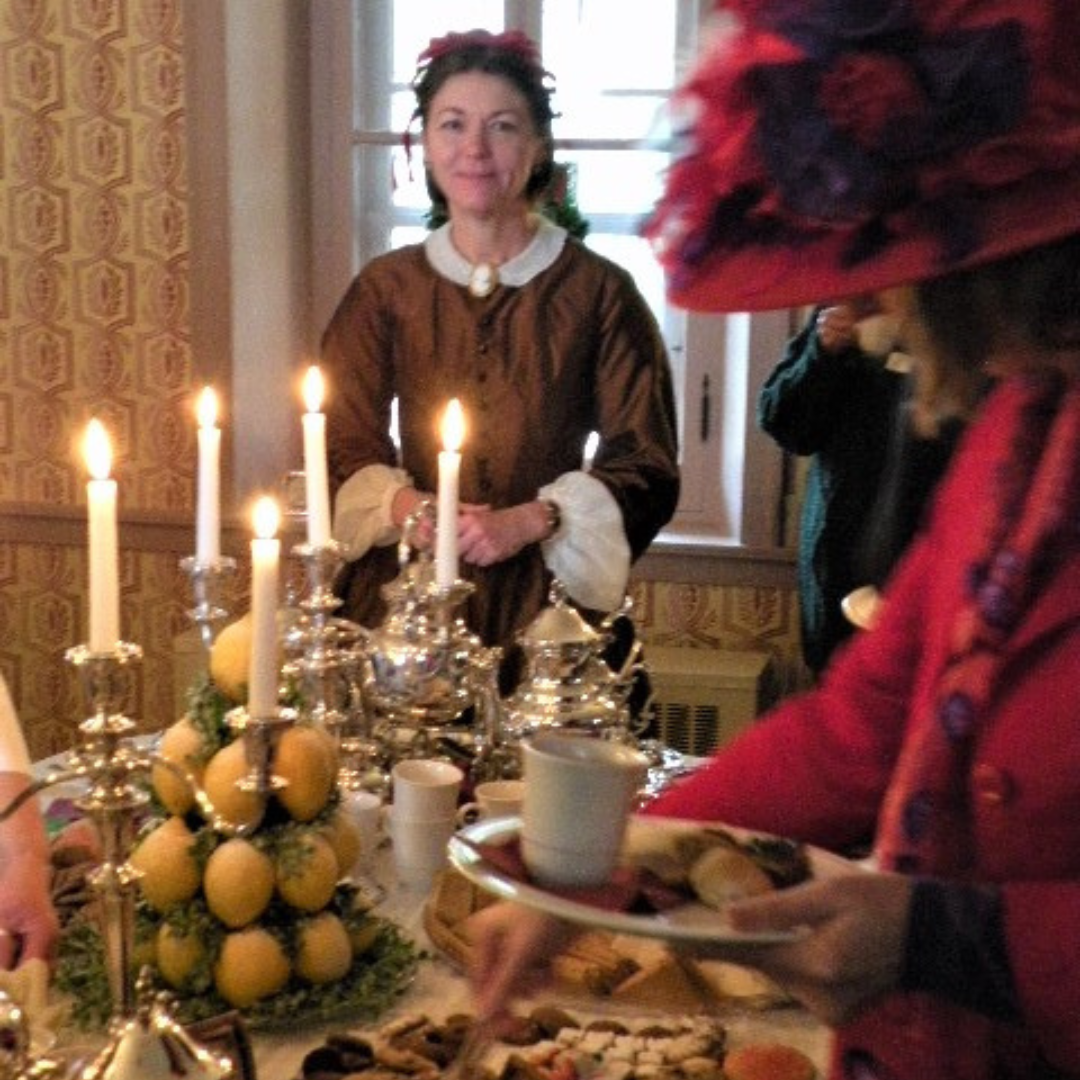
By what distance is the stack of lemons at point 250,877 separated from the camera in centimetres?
124

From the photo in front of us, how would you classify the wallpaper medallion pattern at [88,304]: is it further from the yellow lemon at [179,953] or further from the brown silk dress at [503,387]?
the yellow lemon at [179,953]

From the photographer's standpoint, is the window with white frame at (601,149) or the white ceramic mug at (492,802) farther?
the window with white frame at (601,149)

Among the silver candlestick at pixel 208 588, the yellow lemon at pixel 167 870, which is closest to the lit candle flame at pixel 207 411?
the silver candlestick at pixel 208 588

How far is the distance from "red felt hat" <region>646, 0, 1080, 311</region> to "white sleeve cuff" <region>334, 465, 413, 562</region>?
5.06 feet

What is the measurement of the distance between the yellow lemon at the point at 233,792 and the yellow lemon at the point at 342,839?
6cm

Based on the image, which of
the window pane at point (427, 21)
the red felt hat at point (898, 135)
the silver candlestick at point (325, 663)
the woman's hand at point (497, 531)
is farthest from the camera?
the window pane at point (427, 21)

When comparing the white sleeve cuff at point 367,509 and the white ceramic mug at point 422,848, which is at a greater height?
the white sleeve cuff at point 367,509

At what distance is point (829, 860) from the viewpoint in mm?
917

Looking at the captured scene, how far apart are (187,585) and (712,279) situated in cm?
254

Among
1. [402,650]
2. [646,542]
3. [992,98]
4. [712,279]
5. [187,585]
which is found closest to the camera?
[992,98]

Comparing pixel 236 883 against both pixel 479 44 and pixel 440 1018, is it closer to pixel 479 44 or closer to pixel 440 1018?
pixel 440 1018

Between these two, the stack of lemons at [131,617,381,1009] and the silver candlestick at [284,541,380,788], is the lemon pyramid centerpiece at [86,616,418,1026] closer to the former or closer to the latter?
the stack of lemons at [131,617,381,1009]

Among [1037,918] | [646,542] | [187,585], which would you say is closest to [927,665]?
[1037,918]

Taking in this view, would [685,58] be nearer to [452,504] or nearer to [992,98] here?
[992,98]
